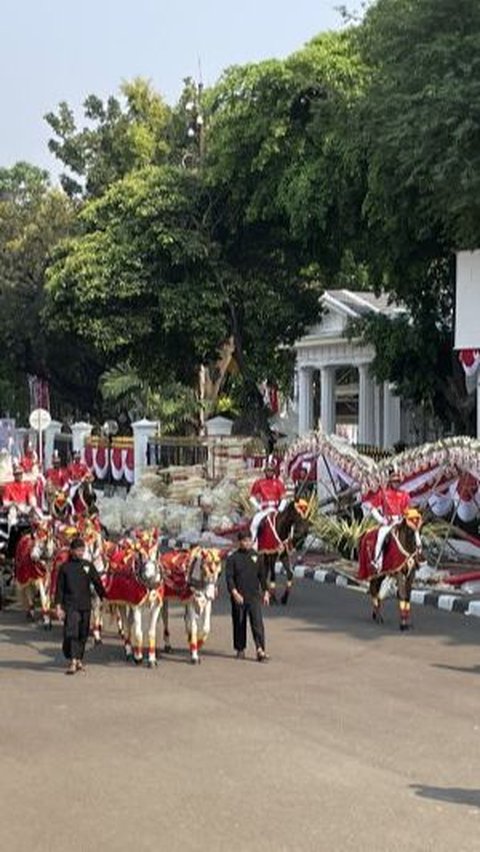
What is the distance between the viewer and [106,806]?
7500 mm

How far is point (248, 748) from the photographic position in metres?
9.03

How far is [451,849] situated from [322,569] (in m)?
14.0

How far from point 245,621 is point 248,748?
13.4 ft

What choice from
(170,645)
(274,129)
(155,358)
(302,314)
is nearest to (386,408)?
(302,314)

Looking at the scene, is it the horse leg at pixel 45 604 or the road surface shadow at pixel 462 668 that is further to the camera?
the horse leg at pixel 45 604

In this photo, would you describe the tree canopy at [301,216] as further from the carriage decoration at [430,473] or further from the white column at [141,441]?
the carriage decoration at [430,473]

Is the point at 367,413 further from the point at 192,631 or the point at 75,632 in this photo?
the point at 75,632

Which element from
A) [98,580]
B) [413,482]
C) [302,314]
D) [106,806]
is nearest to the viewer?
[106,806]

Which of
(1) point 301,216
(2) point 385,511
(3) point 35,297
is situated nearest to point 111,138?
(3) point 35,297

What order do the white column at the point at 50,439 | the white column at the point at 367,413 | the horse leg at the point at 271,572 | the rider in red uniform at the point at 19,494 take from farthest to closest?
the white column at the point at 50,439, the white column at the point at 367,413, the rider in red uniform at the point at 19,494, the horse leg at the point at 271,572

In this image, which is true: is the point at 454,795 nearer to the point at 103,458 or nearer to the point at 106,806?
the point at 106,806

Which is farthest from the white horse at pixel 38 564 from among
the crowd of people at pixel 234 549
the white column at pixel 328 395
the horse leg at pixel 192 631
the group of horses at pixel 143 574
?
the white column at pixel 328 395

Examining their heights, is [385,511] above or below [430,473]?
below

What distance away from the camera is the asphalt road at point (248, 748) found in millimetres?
7055
